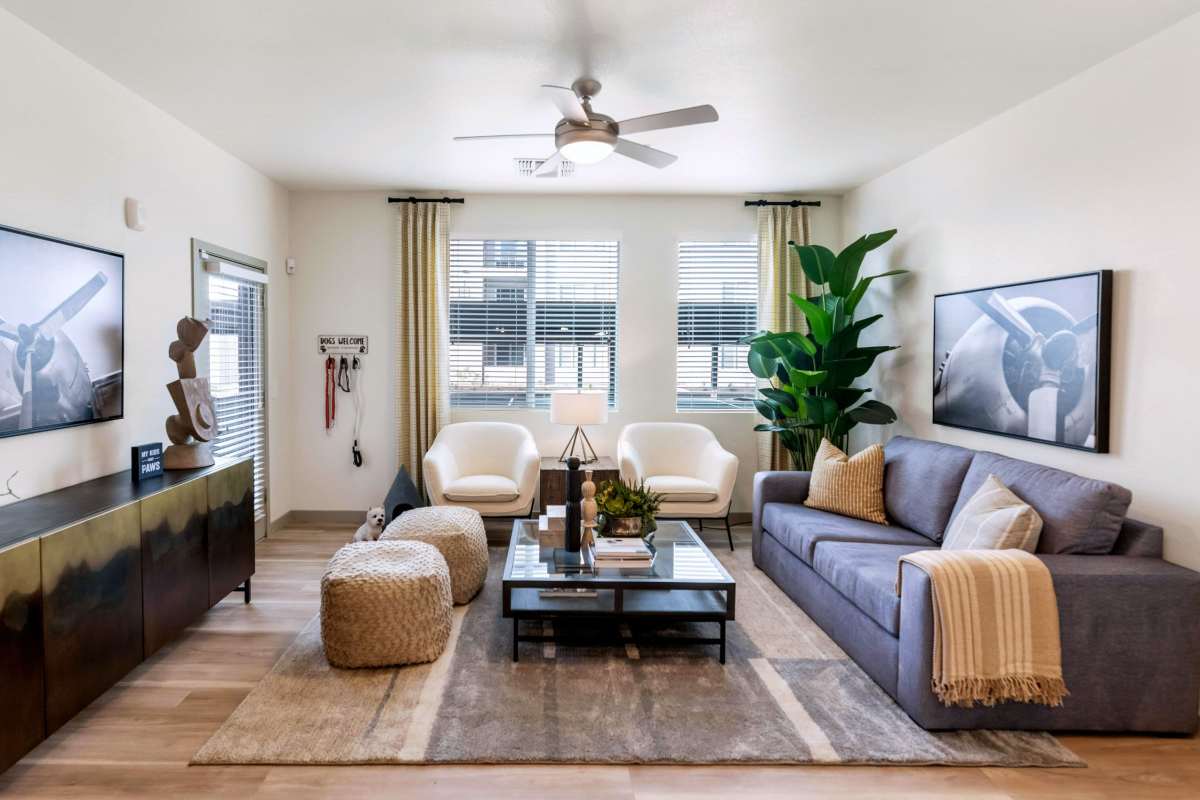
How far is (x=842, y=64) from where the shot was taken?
3.04 meters

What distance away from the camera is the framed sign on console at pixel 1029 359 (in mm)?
3033

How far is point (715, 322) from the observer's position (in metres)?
5.73

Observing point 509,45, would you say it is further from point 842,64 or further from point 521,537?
point 521,537

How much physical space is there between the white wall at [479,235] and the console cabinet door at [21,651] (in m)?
3.44

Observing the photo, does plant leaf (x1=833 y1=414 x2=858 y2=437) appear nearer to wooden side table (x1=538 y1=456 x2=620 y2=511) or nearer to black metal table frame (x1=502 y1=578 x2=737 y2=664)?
wooden side table (x1=538 y1=456 x2=620 y2=511)

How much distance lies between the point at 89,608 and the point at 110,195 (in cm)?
195

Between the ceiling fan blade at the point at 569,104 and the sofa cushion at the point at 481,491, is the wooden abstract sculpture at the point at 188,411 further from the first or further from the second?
the ceiling fan blade at the point at 569,104

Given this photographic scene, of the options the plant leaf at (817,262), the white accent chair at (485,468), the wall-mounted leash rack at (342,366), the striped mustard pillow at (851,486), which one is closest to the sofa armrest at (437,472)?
the white accent chair at (485,468)

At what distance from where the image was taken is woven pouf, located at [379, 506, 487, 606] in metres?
3.69

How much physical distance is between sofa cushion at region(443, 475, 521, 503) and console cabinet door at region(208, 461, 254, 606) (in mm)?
1290

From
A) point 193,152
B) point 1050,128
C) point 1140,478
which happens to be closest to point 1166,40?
point 1050,128

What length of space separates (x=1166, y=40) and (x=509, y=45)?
8.57ft

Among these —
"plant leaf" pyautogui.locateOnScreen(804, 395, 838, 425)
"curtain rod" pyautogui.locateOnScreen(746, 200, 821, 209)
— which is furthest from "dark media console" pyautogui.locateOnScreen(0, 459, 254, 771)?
"curtain rod" pyautogui.locateOnScreen(746, 200, 821, 209)

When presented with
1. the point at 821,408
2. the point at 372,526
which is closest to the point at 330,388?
the point at 372,526
